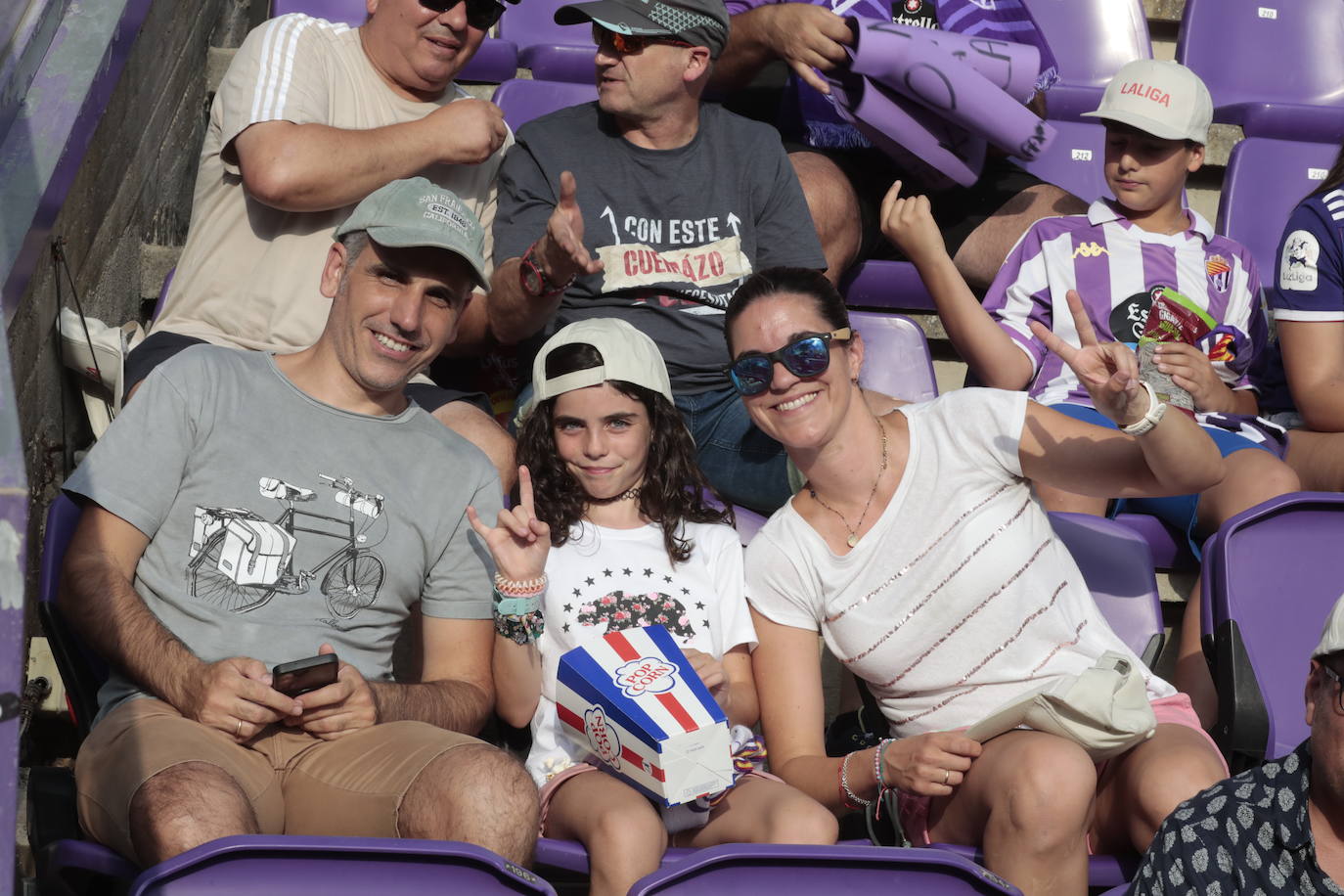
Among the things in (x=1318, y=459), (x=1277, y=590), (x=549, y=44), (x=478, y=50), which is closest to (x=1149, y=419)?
(x=1277, y=590)

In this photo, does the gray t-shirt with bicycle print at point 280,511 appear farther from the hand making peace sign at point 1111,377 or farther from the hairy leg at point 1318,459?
the hairy leg at point 1318,459

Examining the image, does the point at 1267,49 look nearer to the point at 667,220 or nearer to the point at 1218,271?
the point at 1218,271

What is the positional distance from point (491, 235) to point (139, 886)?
77.3 inches

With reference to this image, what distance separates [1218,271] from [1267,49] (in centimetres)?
166

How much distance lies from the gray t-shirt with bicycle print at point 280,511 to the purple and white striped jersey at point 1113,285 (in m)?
1.52

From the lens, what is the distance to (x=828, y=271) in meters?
3.71

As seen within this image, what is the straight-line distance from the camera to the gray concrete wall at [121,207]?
108 inches

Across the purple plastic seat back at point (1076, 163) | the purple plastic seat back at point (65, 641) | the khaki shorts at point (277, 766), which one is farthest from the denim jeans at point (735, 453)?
the purple plastic seat back at point (1076, 163)

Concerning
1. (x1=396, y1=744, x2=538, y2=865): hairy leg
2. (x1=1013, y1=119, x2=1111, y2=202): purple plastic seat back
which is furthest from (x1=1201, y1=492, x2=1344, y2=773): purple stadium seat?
(x1=1013, y1=119, x2=1111, y2=202): purple plastic seat back

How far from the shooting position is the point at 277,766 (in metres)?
2.34

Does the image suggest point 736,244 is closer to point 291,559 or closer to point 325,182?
point 325,182

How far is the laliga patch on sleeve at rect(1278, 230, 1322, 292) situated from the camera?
3432mm

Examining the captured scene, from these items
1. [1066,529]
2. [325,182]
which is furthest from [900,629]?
[325,182]

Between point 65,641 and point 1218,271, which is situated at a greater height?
point 1218,271
